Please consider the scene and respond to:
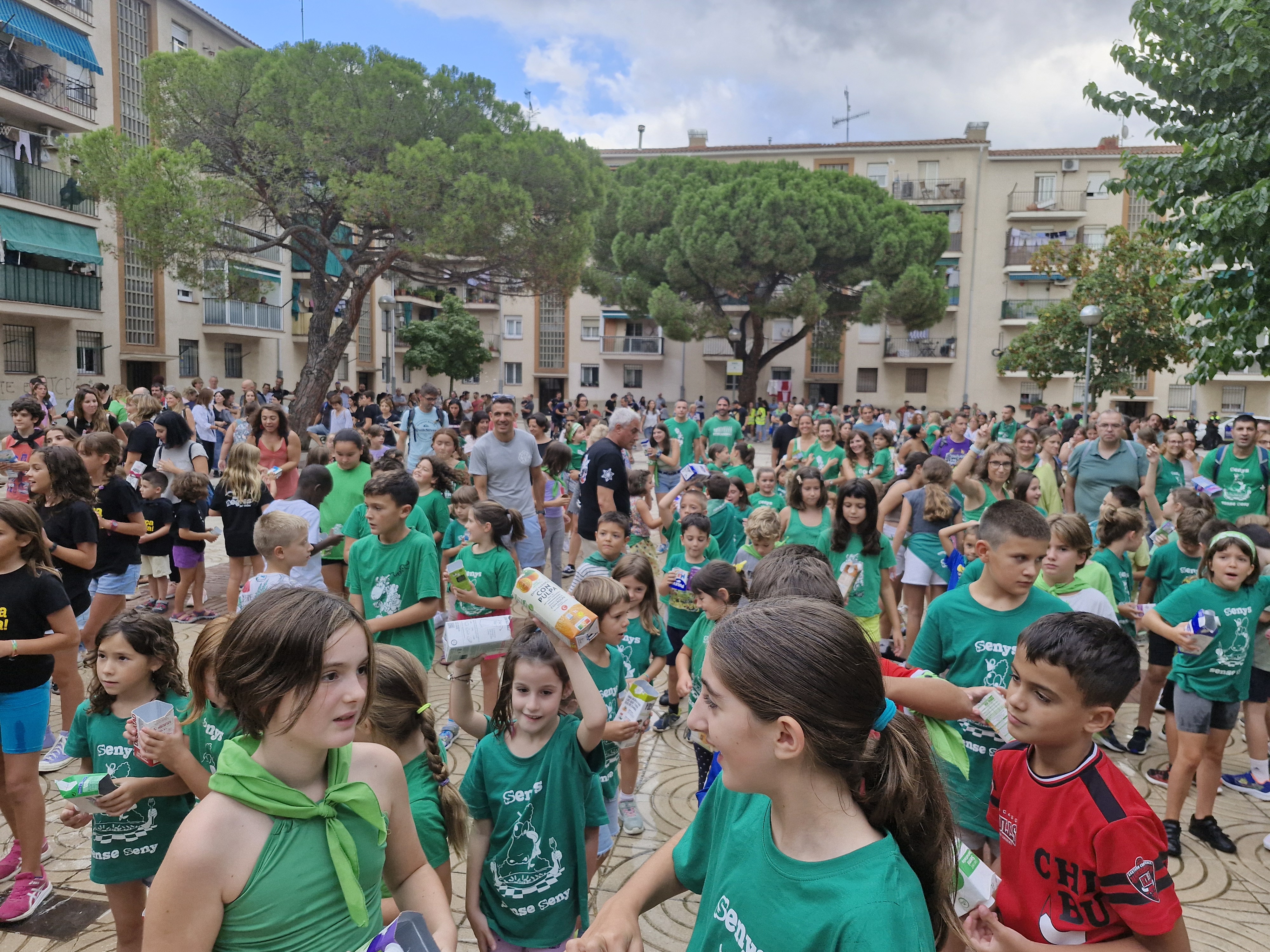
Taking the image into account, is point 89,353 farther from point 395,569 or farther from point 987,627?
point 987,627

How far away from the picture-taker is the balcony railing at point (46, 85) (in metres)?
22.0

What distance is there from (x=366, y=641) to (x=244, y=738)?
0.31 m

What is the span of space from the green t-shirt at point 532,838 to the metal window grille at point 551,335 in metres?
45.6

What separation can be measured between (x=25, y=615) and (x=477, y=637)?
6.85 ft

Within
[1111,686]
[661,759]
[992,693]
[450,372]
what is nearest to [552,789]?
[992,693]

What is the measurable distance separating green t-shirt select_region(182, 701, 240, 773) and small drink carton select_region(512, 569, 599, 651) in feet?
4.58

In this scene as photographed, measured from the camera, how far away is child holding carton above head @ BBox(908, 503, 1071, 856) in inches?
121

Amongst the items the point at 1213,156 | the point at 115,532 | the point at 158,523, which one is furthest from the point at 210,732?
the point at 1213,156

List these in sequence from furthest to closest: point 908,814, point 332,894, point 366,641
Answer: point 366,641
point 332,894
point 908,814

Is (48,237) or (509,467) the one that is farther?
(48,237)

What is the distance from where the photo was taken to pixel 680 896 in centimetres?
391

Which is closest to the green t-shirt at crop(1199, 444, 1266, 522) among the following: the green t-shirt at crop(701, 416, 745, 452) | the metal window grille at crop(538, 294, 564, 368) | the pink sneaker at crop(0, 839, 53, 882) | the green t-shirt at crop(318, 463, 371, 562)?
the green t-shirt at crop(701, 416, 745, 452)

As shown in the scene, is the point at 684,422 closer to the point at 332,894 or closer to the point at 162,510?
the point at 162,510

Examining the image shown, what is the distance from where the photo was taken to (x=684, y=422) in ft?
39.8
